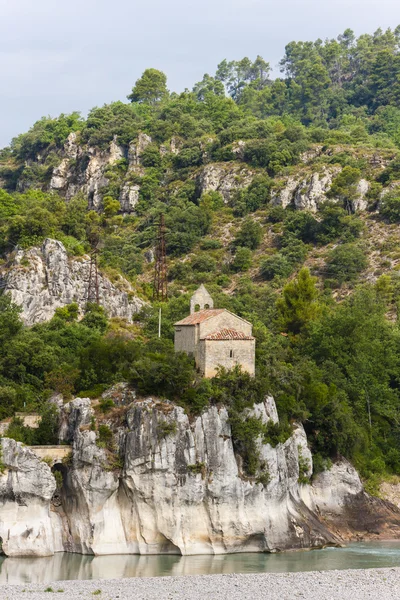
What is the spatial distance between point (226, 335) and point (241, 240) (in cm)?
5262

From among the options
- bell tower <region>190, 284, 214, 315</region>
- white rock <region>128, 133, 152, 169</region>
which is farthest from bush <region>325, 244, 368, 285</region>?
white rock <region>128, 133, 152, 169</region>

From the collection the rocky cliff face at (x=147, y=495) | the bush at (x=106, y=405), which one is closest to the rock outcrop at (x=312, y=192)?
the rocky cliff face at (x=147, y=495)

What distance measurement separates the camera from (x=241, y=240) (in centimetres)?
10925

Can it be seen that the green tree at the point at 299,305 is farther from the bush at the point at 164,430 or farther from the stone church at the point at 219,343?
the bush at the point at 164,430

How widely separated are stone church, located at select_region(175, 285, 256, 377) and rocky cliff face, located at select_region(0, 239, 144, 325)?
76.6 ft

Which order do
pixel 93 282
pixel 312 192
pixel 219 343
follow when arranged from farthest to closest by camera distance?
pixel 312 192 < pixel 93 282 < pixel 219 343

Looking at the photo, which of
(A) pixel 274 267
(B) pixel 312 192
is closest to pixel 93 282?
(A) pixel 274 267

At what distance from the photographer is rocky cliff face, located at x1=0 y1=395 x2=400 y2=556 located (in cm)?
5075

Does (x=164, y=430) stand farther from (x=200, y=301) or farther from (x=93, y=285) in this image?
(x=93, y=285)

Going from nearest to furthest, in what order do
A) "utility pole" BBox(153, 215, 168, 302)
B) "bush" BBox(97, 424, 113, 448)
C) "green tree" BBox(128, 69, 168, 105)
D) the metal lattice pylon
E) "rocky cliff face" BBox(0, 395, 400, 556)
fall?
"rocky cliff face" BBox(0, 395, 400, 556) < "bush" BBox(97, 424, 113, 448) < the metal lattice pylon < "utility pole" BBox(153, 215, 168, 302) < "green tree" BBox(128, 69, 168, 105)

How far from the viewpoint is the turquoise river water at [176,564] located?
45656 millimetres

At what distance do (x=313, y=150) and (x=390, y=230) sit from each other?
21.6m

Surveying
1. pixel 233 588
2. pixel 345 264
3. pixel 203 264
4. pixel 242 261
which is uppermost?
pixel 242 261

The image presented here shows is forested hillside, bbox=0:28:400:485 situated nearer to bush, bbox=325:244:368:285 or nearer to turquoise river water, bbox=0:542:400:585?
bush, bbox=325:244:368:285
